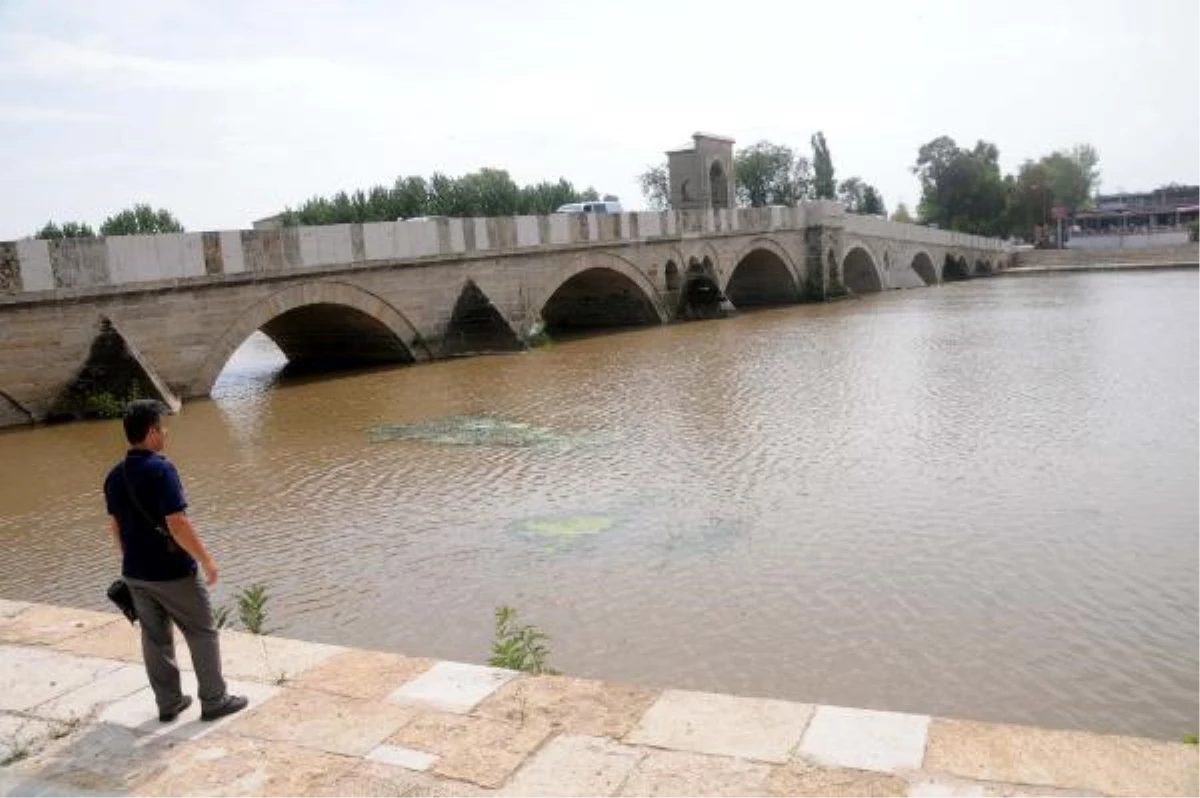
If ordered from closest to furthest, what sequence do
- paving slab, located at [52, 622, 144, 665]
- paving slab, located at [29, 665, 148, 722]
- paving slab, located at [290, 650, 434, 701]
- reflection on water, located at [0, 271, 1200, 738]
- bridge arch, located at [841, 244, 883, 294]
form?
paving slab, located at [29, 665, 148, 722] < paving slab, located at [290, 650, 434, 701] < paving slab, located at [52, 622, 144, 665] < reflection on water, located at [0, 271, 1200, 738] < bridge arch, located at [841, 244, 883, 294]

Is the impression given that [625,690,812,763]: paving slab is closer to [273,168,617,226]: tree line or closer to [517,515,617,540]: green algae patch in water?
[517,515,617,540]: green algae patch in water

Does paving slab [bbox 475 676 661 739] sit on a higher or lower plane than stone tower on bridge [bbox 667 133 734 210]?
lower

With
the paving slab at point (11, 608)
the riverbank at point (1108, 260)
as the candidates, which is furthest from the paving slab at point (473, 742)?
the riverbank at point (1108, 260)

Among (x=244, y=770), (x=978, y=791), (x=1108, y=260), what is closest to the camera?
(x=978, y=791)

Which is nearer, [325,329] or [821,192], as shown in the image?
[325,329]

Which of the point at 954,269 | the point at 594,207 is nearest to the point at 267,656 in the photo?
the point at 594,207

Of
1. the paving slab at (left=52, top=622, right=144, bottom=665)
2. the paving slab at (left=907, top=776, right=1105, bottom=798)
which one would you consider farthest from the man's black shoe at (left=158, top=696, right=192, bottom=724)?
the paving slab at (left=907, top=776, right=1105, bottom=798)

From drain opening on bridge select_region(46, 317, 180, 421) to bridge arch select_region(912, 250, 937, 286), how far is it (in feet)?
118

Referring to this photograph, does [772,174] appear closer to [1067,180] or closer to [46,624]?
[1067,180]

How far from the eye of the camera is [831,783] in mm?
3133

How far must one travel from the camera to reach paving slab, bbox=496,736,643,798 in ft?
10.5

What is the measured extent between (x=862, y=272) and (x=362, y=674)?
3638cm

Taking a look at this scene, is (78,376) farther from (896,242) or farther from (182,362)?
(896,242)

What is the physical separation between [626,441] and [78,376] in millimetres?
7862
